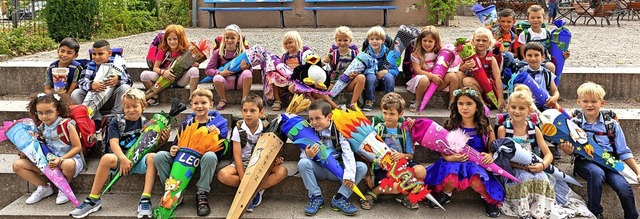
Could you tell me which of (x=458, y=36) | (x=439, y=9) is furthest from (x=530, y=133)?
(x=439, y=9)

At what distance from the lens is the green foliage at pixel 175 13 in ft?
45.4

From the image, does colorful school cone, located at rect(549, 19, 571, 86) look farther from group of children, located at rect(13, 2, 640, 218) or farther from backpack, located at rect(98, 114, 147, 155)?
backpack, located at rect(98, 114, 147, 155)

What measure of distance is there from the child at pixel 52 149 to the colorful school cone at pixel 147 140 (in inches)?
12.4

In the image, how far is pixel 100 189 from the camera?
4.27 metres

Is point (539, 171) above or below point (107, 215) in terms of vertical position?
above

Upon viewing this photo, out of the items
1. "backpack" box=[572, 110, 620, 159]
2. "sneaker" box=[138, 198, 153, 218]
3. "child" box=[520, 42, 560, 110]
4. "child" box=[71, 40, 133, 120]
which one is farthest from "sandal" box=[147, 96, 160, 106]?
"backpack" box=[572, 110, 620, 159]

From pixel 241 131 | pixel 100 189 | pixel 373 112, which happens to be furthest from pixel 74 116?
pixel 373 112

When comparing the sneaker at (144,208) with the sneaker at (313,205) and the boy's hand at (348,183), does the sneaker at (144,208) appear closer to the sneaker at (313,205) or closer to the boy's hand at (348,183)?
the sneaker at (313,205)

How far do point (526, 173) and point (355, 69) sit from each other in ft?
5.86

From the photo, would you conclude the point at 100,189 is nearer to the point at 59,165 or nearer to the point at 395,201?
the point at 59,165

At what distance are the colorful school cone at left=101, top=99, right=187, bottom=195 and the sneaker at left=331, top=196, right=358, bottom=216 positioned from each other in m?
1.45

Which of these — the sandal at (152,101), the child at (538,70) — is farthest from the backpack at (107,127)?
the child at (538,70)

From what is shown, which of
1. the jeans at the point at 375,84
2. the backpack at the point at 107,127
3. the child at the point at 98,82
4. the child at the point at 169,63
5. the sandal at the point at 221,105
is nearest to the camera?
the backpack at the point at 107,127

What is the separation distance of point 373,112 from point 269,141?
133 cm
